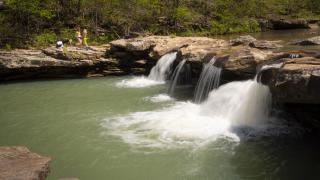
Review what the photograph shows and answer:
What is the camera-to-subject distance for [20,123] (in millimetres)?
14094

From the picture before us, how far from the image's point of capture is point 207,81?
15547 millimetres

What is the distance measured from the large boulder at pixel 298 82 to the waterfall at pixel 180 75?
28.3ft

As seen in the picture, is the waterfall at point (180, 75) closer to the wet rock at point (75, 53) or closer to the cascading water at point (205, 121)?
the cascading water at point (205, 121)

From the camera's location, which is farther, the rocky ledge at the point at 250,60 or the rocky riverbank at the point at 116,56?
the rocky riverbank at the point at 116,56

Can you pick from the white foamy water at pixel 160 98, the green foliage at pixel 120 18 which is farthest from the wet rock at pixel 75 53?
the white foamy water at pixel 160 98

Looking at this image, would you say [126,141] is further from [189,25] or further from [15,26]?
[189,25]

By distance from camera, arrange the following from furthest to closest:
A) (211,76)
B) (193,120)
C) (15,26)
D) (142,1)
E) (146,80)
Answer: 1. (142,1)
2. (15,26)
3. (146,80)
4. (211,76)
5. (193,120)

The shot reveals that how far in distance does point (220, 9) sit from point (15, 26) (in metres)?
21.3

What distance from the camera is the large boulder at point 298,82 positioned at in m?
8.56

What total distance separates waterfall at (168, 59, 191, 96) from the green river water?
2.81 m

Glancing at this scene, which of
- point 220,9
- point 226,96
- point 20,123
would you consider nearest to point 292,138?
point 226,96

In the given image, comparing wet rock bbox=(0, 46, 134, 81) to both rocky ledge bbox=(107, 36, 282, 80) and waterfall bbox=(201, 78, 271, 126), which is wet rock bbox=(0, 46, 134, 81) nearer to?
rocky ledge bbox=(107, 36, 282, 80)

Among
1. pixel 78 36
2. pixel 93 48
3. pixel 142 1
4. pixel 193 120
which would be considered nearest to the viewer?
pixel 193 120

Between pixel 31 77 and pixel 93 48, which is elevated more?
pixel 93 48
